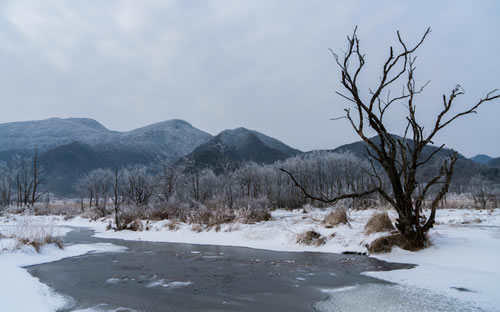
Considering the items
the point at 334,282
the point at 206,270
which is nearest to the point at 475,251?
the point at 334,282

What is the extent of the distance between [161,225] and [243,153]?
173 meters

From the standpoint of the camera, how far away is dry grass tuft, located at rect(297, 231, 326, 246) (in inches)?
407

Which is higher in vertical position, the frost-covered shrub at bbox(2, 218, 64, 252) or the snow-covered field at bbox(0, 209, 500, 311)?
the frost-covered shrub at bbox(2, 218, 64, 252)

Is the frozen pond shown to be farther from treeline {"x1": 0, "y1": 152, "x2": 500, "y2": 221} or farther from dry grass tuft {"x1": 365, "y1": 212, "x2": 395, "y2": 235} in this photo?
treeline {"x1": 0, "y1": 152, "x2": 500, "y2": 221}

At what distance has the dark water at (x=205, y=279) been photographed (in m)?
4.41

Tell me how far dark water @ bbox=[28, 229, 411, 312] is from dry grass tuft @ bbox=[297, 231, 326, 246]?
111cm

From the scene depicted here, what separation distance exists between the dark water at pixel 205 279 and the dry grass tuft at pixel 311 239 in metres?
1.11

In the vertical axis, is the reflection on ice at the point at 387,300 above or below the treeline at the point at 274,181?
below

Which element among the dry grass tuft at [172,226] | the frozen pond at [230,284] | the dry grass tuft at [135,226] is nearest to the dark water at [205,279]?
the frozen pond at [230,284]

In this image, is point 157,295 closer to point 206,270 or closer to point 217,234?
point 206,270

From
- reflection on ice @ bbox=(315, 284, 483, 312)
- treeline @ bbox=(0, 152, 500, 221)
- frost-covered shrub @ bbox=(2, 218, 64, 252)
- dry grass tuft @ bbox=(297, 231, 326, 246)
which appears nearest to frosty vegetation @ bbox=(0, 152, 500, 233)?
treeline @ bbox=(0, 152, 500, 221)

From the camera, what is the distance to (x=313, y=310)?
4.03m

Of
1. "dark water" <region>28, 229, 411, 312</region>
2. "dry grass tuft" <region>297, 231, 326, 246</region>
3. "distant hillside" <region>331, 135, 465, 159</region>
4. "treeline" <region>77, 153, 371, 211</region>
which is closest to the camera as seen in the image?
"dark water" <region>28, 229, 411, 312</region>

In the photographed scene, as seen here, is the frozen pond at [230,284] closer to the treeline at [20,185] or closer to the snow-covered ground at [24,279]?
the snow-covered ground at [24,279]
